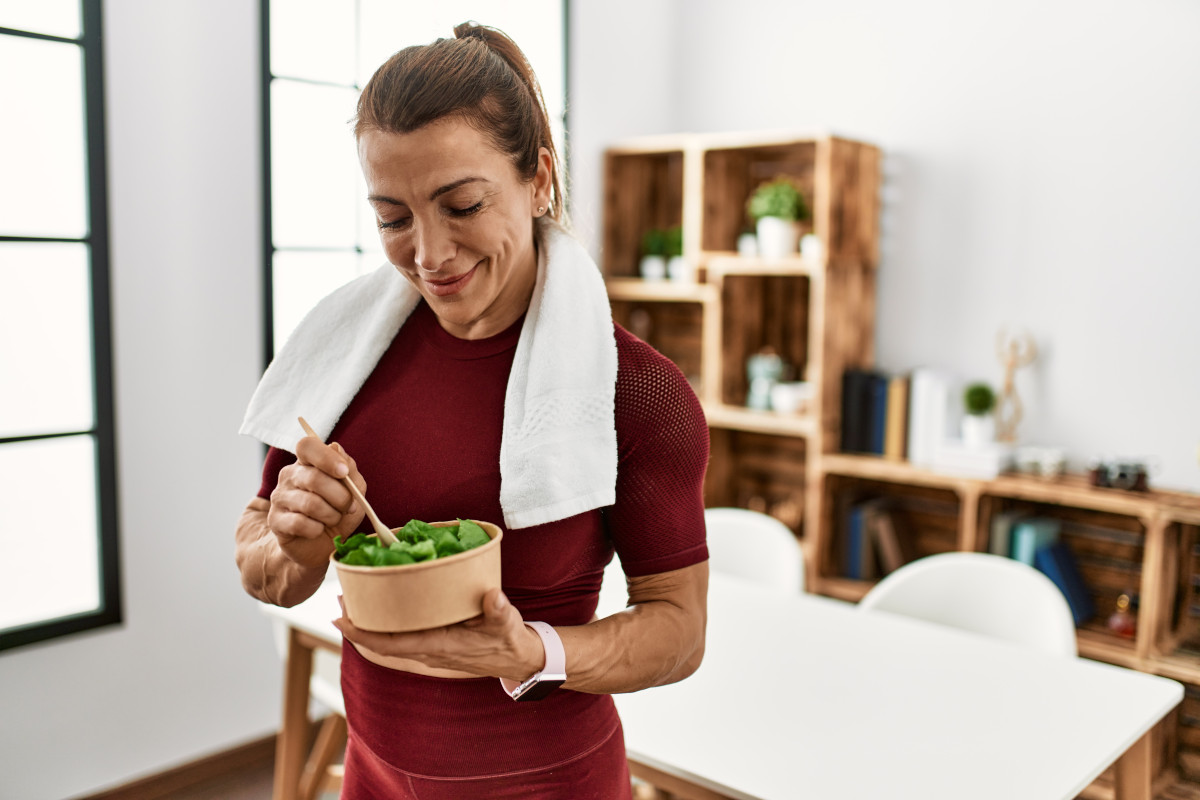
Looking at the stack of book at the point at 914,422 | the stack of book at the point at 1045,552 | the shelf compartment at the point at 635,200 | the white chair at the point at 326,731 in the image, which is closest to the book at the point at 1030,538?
the stack of book at the point at 1045,552

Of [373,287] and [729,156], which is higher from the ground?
[729,156]

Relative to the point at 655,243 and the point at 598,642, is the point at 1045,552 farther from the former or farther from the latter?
the point at 598,642

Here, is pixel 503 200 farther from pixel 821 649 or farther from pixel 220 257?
pixel 220 257

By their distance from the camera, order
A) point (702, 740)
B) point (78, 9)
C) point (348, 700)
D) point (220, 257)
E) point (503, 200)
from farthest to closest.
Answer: point (220, 257) < point (78, 9) < point (702, 740) < point (348, 700) < point (503, 200)

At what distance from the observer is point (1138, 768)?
1589mm

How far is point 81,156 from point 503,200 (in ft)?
6.69

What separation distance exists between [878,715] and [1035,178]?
2.17 metres

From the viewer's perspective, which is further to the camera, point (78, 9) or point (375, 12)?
point (375, 12)

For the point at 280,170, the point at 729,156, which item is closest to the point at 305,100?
the point at 280,170

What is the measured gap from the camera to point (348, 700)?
3.87 ft

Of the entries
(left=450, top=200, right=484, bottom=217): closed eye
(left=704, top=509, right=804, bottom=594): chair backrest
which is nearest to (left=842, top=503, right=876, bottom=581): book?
(left=704, top=509, right=804, bottom=594): chair backrest

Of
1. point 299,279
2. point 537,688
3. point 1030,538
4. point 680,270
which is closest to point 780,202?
point 680,270

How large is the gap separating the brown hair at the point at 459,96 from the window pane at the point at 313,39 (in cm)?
214

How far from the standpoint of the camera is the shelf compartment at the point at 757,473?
3.77 meters
